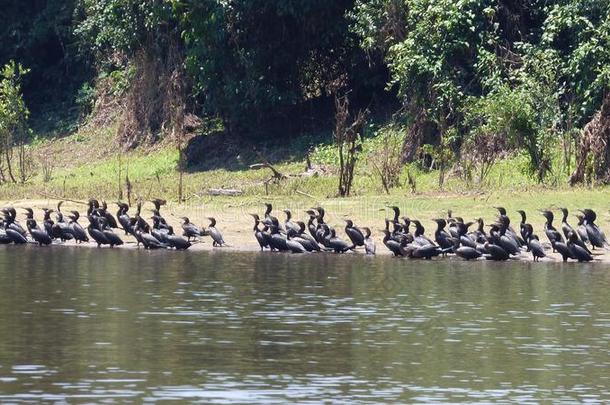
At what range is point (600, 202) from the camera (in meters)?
28.9

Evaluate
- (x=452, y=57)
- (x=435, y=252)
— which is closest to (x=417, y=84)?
(x=452, y=57)

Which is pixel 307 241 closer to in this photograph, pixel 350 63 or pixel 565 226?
pixel 565 226

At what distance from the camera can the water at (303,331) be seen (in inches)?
563

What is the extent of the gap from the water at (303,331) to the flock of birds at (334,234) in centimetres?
55

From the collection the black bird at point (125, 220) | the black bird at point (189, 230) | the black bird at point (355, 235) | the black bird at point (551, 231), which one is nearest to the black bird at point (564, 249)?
the black bird at point (551, 231)

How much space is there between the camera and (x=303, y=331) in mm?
17750

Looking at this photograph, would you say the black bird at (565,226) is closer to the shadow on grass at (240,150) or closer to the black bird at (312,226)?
the black bird at (312,226)

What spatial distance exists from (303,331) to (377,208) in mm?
12512

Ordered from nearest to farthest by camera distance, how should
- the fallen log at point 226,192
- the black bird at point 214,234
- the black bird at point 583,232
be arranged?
the black bird at point 583,232 < the black bird at point 214,234 < the fallen log at point 226,192

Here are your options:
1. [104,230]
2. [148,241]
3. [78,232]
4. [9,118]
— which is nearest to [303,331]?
[148,241]

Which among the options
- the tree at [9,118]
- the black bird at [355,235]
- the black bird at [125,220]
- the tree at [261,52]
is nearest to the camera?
the black bird at [355,235]

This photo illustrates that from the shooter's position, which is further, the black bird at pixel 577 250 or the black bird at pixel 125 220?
the black bird at pixel 125 220

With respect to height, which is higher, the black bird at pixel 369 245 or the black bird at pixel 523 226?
the black bird at pixel 523 226

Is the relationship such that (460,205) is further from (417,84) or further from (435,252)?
(417,84)
